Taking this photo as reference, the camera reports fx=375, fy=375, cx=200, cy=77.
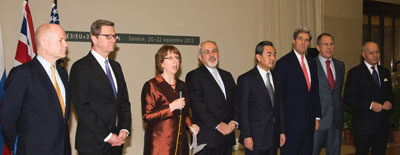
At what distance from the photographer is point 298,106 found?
4285mm

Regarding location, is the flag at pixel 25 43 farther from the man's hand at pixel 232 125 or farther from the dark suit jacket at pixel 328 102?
the dark suit jacket at pixel 328 102

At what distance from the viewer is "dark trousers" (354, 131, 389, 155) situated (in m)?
4.79

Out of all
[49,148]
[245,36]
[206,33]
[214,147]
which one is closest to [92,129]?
[49,148]

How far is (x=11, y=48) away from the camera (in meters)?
5.14

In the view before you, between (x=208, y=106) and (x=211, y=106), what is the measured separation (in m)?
0.03

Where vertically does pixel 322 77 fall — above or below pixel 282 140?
above

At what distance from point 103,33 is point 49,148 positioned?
111cm

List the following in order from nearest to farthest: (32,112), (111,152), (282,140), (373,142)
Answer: (32,112) < (111,152) < (282,140) < (373,142)

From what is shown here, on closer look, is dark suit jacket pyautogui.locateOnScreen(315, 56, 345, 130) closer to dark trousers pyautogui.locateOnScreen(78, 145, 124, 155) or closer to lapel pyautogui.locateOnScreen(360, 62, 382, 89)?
lapel pyautogui.locateOnScreen(360, 62, 382, 89)

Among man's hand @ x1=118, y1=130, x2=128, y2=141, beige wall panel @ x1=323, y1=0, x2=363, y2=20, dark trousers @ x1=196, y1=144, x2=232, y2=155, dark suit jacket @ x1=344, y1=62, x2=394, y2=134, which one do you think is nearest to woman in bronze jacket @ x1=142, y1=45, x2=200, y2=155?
man's hand @ x1=118, y1=130, x2=128, y2=141

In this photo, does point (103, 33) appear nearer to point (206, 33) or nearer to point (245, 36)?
point (206, 33)

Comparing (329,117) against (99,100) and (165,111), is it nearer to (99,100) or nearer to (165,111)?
(165,111)

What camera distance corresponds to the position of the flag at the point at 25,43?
4234mm

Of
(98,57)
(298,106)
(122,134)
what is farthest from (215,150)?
(98,57)
